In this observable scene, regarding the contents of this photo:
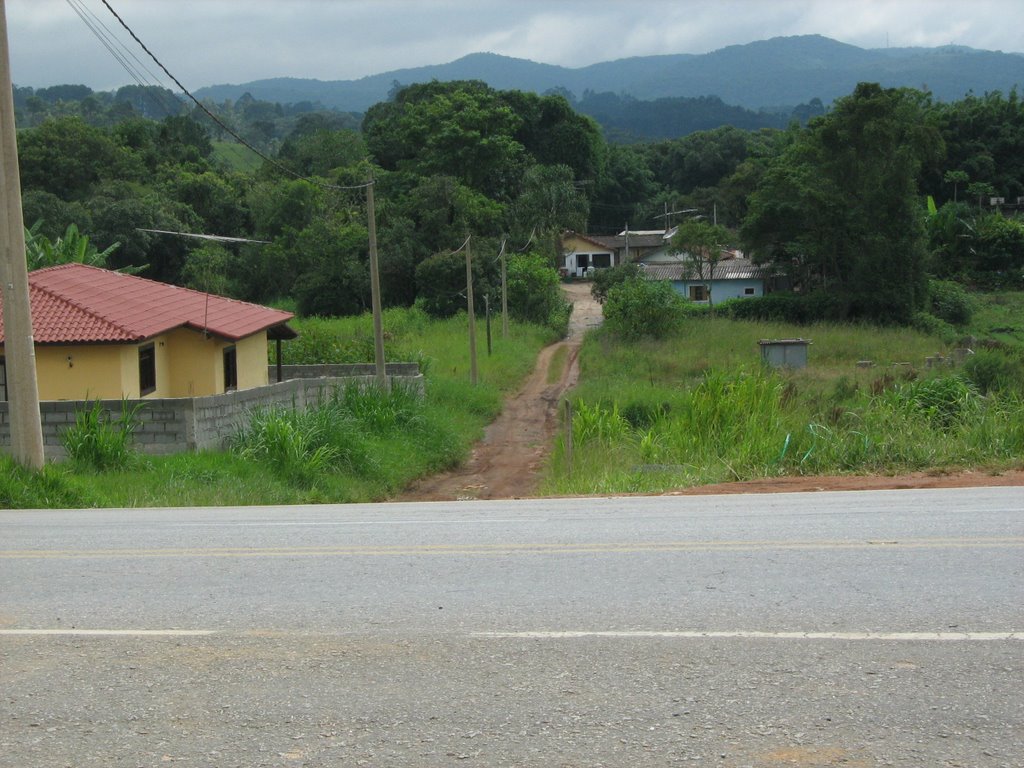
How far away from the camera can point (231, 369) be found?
90.5ft

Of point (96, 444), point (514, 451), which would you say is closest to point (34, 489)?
point (96, 444)

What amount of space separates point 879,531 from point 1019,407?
1136cm

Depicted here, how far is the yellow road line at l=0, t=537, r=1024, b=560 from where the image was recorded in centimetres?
877

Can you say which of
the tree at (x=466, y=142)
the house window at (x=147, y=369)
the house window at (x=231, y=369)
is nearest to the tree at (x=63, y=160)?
the tree at (x=466, y=142)

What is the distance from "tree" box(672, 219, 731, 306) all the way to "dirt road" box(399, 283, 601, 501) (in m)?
25.2

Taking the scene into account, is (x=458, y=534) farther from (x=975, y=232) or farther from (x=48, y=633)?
(x=975, y=232)

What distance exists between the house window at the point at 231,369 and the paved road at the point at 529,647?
17.3 metres

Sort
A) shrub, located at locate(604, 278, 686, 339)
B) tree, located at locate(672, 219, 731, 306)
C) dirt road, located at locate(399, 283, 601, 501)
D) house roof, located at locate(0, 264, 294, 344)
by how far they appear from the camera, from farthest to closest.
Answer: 1. tree, located at locate(672, 219, 731, 306)
2. shrub, located at locate(604, 278, 686, 339)
3. house roof, located at locate(0, 264, 294, 344)
4. dirt road, located at locate(399, 283, 601, 501)

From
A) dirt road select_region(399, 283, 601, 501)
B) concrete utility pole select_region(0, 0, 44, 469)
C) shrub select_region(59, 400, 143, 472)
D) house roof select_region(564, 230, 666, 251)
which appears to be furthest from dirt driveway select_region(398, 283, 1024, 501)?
house roof select_region(564, 230, 666, 251)

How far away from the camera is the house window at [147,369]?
24266 mm

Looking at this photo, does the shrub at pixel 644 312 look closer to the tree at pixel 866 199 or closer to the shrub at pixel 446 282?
the shrub at pixel 446 282

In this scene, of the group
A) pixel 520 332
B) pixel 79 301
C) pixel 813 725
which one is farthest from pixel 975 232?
pixel 813 725

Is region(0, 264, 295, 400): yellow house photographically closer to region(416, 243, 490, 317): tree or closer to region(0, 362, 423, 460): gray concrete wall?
region(0, 362, 423, 460): gray concrete wall

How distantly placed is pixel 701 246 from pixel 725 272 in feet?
10.3
